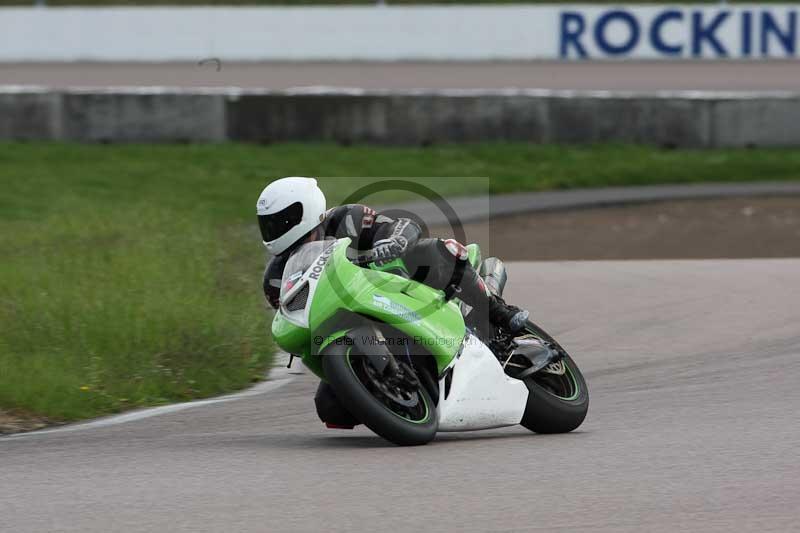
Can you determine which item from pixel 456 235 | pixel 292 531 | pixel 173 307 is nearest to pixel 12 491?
pixel 292 531

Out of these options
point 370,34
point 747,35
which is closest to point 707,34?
point 747,35

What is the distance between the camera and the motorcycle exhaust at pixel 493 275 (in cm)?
704

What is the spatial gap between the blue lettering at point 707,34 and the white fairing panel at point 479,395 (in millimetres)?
18316

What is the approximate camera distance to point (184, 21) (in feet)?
80.9

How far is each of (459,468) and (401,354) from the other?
0.71 meters

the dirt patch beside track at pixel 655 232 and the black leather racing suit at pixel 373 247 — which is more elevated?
the black leather racing suit at pixel 373 247

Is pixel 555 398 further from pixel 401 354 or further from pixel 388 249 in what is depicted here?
pixel 388 249

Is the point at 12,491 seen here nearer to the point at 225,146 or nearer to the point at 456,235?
the point at 456,235

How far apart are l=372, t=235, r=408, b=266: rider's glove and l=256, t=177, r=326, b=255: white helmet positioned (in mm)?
300

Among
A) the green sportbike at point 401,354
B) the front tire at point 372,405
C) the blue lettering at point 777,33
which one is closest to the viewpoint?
the front tire at point 372,405

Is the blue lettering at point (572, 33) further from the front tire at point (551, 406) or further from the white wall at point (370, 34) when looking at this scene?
the front tire at point (551, 406)

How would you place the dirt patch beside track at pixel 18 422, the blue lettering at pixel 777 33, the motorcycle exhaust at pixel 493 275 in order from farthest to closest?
the blue lettering at pixel 777 33, the dirt patch beside track at pixel 18 422, the motorcycle exhaust at pixel 493 275

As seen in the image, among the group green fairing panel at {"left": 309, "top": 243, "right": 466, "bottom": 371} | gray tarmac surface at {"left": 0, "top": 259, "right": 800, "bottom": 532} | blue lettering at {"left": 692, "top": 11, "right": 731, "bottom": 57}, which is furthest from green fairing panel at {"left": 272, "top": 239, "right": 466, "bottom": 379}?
blue lettering at {"left": 692, "top": 11, "right": 731, "bottom": 57}

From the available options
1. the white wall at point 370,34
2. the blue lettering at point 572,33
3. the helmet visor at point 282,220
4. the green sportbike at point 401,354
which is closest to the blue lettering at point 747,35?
the white wall at point 370,34
